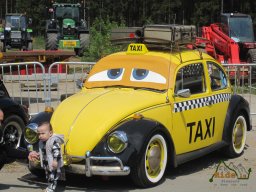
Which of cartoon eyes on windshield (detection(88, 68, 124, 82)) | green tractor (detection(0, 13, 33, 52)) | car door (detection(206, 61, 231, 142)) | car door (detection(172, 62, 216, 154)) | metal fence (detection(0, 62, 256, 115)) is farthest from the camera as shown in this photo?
green tractor (detection(0, 13, 33, 52))

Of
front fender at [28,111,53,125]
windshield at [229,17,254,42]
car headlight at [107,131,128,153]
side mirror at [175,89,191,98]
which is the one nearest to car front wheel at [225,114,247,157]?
side mirror at [175,89,191,98]

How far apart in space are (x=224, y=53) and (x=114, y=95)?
15.3 m

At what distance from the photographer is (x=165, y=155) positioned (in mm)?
7090

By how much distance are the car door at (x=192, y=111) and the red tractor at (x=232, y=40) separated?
1290 centimetres

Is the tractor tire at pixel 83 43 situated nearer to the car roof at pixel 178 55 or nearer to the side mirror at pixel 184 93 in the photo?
the car roof at pixel 178 55

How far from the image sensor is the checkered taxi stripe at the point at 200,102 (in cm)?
746

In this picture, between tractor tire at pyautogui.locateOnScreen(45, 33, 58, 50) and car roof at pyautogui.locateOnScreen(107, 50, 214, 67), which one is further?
tractor tire at pyautogui.locateOnScreen(45, 33, 58, 50)

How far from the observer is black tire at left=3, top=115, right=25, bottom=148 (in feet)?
28.9

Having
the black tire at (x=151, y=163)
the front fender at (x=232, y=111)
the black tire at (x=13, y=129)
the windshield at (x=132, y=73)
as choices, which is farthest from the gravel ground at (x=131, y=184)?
the windshield at (x=132, y=73)

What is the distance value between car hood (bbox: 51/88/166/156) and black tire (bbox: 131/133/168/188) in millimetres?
463

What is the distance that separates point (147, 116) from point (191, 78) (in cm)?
125

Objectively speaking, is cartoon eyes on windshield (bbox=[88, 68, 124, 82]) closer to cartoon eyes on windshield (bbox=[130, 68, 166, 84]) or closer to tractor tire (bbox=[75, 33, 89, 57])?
cartoon eyes on windshield (bbox=[130, 68, 166, 84])

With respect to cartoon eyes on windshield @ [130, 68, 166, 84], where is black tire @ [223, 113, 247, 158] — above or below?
below

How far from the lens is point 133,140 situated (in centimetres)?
658
